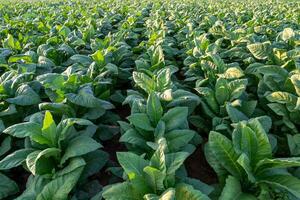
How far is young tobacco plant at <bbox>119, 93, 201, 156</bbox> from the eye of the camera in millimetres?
2443

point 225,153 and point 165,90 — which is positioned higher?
point 165,90

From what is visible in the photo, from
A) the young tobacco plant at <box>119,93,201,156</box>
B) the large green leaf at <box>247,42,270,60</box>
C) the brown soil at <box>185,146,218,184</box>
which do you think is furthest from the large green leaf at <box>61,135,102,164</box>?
the large green leaf at <box>247,42,270,60</box>

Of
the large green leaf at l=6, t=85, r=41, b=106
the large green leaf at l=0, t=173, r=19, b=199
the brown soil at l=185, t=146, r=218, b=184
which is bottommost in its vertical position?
the brown soil at l=185, t=146, r=218, b=184

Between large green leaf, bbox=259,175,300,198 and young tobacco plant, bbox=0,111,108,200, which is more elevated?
young tobacco plant, bbox=0,111,108,200

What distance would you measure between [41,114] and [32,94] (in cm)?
36

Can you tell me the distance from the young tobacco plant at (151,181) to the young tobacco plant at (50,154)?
346 mm

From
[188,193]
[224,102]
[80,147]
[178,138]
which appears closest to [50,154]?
[80,147]

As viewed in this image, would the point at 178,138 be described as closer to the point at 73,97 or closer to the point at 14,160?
the point at 73,97

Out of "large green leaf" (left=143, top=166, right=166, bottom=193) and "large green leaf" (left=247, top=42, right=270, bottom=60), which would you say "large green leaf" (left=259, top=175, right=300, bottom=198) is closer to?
"large green leaf" (left=143, top=166, right=166, bottom=193)

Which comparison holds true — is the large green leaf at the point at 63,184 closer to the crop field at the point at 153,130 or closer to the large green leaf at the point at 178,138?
the crop field at the point at 153,130

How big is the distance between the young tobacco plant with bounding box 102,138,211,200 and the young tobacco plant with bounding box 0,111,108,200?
35 centimetres

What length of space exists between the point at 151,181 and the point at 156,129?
0.60 m

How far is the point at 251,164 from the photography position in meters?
2.16

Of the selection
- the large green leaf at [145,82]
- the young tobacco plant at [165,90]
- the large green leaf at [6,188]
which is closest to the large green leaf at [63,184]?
the large green leaf at [6,188]
